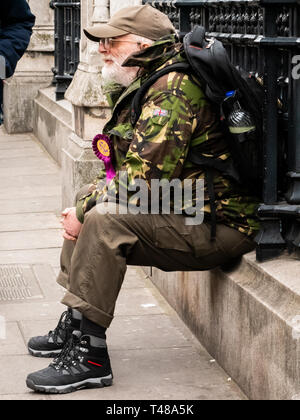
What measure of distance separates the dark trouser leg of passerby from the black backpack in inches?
5.0

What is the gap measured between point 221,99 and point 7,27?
1.75 meters

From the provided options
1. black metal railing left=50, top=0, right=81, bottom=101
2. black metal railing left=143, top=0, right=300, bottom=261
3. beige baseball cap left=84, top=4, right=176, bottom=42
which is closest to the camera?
black metal railing left=143, top=0, right=300, bottom=261

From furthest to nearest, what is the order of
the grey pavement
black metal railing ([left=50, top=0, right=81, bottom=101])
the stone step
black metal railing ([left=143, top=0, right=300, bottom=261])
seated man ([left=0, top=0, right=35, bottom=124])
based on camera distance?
black metal railing ([left=50, top=0, right=81, bottom=101]) < seated man ([left=0, top=0, right=35, bottom=124]) < the grey pavement < black metal railing ([left=143, top=0, right=300, bottom=261]) < the stone step

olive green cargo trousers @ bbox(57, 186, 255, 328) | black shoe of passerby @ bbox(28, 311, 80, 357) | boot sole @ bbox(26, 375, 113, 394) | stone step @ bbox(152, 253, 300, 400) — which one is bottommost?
boot sole @ bbox(26, 375, 113, 394)

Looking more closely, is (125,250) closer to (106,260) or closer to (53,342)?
(106,260)

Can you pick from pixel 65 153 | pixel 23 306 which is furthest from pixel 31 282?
pixel 65 153

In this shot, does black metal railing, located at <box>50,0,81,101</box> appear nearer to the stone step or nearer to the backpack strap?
the stone step

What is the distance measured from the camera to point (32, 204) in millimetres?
8453

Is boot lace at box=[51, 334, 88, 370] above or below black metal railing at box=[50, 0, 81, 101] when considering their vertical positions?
below

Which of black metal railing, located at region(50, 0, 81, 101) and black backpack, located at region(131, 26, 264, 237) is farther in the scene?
black metal railing, located at region(50, 0, 81, 101)

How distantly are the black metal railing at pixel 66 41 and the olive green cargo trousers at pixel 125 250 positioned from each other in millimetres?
5406

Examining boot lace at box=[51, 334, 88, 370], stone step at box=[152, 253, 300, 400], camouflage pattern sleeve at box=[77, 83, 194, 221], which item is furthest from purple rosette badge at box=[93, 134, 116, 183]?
boot lace at box=[51, 334, 88, 370]

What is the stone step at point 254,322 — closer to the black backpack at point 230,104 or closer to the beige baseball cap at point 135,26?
the black backpack at point 230,104

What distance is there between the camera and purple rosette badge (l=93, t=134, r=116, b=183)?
4.77 m
